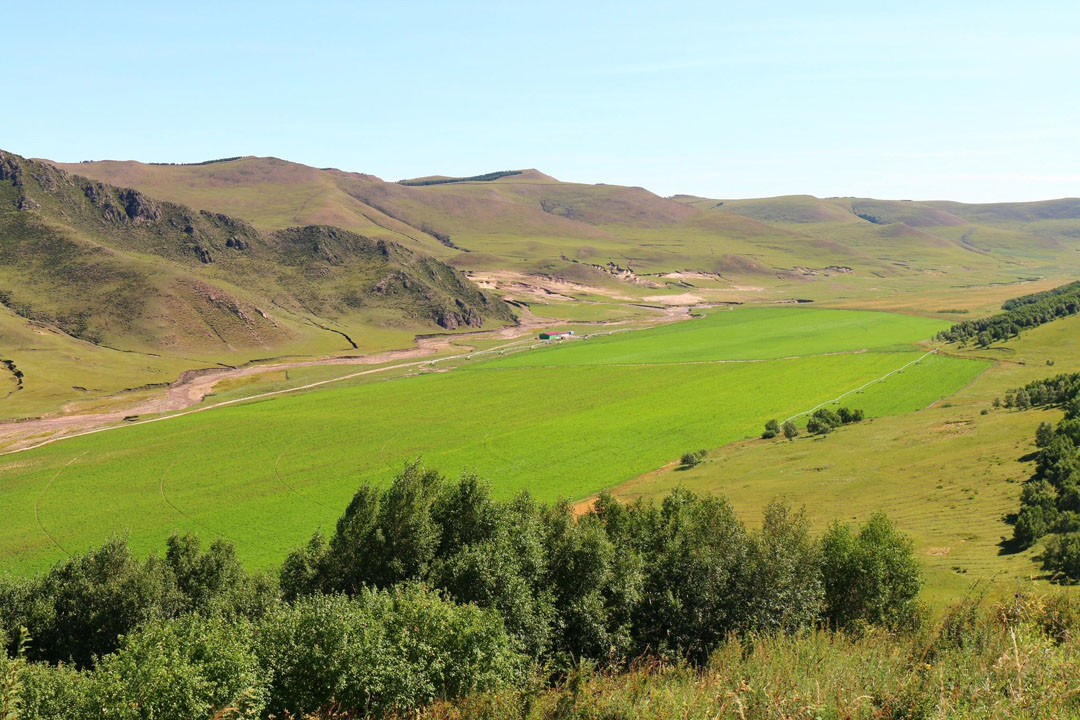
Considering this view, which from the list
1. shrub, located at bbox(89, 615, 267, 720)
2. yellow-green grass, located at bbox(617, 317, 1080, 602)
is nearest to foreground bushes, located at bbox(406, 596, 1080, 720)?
shrub, located at bbox(89, 615, 267, 720)

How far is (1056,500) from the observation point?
5281 cm

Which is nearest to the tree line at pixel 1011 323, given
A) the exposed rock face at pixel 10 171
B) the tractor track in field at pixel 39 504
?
the tractor track in field at pixel 39 504

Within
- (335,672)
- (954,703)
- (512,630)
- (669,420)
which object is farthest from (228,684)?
(669,420)

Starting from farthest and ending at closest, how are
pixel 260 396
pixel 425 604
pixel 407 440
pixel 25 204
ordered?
pixel 25 204 < pixel 260 396 < pixel 407 440 < pixel 425 604

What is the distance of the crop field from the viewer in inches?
2596

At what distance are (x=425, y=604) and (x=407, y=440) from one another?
6821 centimetres

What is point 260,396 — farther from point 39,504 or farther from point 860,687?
point 860,687

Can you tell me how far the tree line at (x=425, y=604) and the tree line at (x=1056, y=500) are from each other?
43.9 ft

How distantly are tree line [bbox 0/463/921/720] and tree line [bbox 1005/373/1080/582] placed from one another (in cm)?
1337

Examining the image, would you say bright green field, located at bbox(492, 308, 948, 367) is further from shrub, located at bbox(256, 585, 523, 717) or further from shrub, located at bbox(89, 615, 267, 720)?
shrub, located at bbox(89, 615, 267, 720)

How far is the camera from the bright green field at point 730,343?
6083 inches

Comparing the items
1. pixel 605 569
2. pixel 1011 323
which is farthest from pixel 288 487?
pixel 1011 323

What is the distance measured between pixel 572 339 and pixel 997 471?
5212 inches

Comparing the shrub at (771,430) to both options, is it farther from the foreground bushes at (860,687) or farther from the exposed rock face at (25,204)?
the exposed rock face at (25,204)
